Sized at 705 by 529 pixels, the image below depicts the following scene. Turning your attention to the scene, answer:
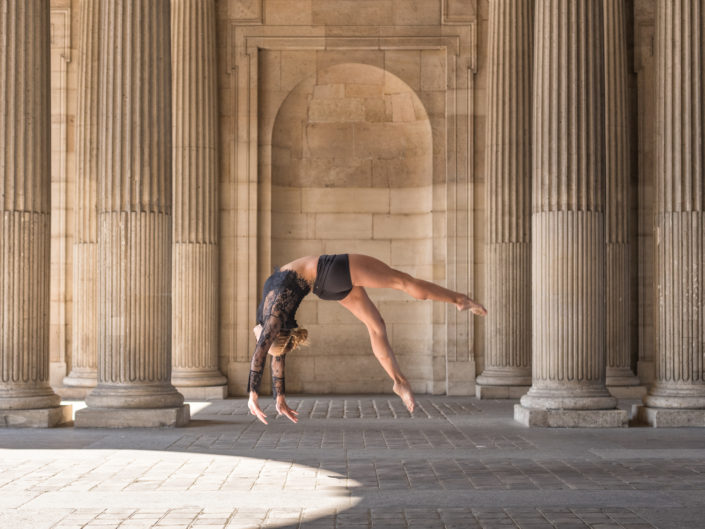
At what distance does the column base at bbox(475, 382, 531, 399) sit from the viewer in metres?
29.6

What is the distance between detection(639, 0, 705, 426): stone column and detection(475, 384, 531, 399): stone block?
21.7ft

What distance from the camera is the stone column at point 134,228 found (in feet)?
72.7

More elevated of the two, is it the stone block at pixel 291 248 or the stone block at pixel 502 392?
the stone block at pixel 291 248

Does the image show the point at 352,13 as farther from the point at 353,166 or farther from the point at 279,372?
the point at 279,372

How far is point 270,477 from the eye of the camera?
15320 millimetres

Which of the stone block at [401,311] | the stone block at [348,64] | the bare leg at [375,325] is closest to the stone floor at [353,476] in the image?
the bare leg at [375,325]

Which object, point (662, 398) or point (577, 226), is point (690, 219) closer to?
point (577, 226)

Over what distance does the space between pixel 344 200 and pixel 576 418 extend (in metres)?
13.9

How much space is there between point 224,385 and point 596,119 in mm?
13897

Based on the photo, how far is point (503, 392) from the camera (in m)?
29.6

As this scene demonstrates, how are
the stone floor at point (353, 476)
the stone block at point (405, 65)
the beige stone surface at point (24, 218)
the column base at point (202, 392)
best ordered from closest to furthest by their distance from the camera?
1. the stone floor at point (353, 476)
2. the beige stone surface at point (24, 218)
3. the column base at point (202, 392)
4. the stone block at point (405, 65)

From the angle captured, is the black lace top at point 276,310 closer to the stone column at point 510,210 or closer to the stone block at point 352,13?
the stone column at point 510,210

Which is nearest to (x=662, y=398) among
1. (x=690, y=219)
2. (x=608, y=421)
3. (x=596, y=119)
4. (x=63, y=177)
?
(x=608, y=421)

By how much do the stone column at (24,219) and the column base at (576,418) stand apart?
1018cm
